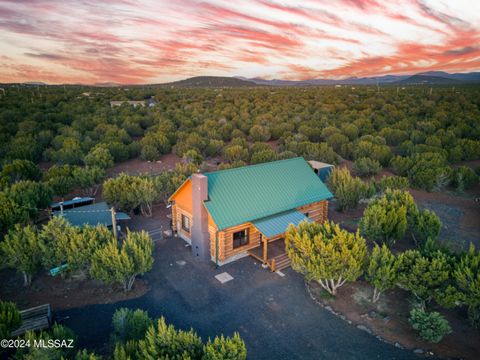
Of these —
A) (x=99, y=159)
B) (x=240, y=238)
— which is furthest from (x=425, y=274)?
(x=99, y=159)

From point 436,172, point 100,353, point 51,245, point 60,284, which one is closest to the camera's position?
point 100,353

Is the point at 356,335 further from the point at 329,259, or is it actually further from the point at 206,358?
the point at 206,358

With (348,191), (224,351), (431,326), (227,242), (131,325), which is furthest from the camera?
(348,191)

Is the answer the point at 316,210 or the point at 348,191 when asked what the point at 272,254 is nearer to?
the point at 316,210

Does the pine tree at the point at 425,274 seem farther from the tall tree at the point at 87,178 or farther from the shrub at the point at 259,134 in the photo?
the shrub at the point at 259,134

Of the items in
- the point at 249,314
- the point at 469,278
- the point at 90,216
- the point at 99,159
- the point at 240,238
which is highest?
the point at 469,278

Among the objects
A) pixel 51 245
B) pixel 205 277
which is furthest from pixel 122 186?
pixel 205 277

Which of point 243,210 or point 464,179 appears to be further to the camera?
point 464,179
